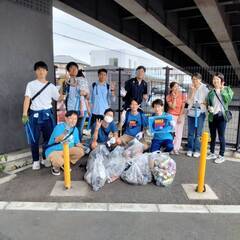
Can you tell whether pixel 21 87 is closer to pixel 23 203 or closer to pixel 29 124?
pixel 29 124

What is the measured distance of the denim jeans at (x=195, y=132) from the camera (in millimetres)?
6098

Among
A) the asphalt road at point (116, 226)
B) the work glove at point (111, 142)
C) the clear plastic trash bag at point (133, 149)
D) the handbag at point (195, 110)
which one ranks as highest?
the handbag at point (195, 110)

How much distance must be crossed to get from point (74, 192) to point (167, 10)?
328 inches

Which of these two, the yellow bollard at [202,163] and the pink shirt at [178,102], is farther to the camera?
the pink shirt at [178,102]

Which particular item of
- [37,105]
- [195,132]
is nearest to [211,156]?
[195,132]

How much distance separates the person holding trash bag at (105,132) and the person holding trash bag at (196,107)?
173 centimetres

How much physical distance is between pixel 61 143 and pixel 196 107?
9.41 feet

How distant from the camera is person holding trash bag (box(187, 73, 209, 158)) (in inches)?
235

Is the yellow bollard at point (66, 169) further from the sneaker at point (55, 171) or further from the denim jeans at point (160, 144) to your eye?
the denim jeans at point (160, 144)

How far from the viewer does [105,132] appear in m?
5.42

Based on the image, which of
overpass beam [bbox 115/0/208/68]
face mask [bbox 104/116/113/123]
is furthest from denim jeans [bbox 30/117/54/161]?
overpass beam [bbox 115/0/208/68]

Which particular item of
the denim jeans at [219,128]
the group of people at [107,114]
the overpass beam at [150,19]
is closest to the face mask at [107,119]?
the group of people at [107,114]

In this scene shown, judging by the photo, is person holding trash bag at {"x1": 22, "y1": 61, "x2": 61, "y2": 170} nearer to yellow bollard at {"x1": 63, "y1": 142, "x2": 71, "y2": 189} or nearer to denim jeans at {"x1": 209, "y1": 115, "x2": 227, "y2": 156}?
yellow bollard at {"x1": 63, "y1": 142, "x2": 71, "y2": 189}

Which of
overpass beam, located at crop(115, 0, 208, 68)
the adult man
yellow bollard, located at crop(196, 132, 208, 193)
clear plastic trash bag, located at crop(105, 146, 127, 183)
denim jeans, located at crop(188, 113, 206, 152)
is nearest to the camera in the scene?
yellow bollard, located at crop(196, 132, 208, 193)
